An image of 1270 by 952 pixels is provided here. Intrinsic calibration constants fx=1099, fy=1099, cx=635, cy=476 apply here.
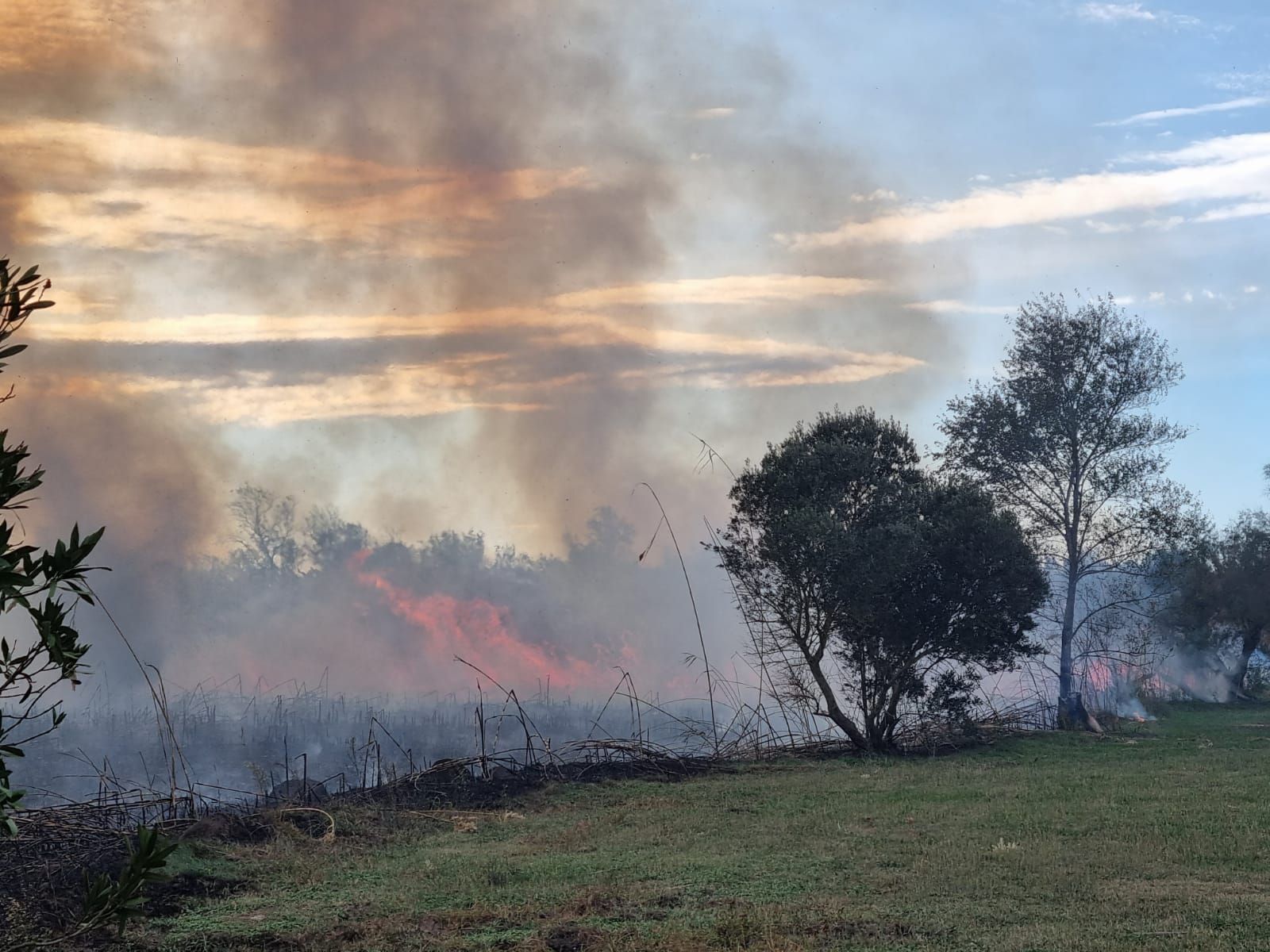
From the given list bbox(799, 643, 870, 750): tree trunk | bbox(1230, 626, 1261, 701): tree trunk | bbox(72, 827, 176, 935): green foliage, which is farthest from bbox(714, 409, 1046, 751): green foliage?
bbox(1230, 626, 1261, 701): tree trunk

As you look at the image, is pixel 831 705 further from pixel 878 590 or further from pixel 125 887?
pixel 125 887

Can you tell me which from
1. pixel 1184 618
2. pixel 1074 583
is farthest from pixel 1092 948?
pixel 1184 618

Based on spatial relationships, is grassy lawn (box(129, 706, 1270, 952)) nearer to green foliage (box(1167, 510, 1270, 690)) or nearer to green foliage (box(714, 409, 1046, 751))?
green foliage (box(714, 409, 1046, 751))

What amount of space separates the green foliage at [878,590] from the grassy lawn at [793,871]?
5.80 m

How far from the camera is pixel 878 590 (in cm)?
2678

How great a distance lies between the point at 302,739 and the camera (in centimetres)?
3503

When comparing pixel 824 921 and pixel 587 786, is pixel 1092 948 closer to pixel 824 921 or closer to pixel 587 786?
pixel 824 921

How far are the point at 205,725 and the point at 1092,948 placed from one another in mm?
30955

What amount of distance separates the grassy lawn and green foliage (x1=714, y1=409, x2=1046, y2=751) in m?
5.80

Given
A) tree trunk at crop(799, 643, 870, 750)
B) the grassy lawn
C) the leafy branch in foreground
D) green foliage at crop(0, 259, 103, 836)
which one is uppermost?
green foliage at crop(0, 259, 103, 836)

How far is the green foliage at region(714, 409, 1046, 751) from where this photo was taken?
27.2 metres

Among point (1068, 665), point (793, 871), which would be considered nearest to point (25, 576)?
point (793, 871)

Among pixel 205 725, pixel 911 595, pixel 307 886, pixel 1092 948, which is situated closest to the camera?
pixel 1092 948

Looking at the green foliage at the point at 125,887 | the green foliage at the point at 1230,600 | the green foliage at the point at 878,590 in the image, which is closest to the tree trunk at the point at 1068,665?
the green foliage at the point at 878,590
